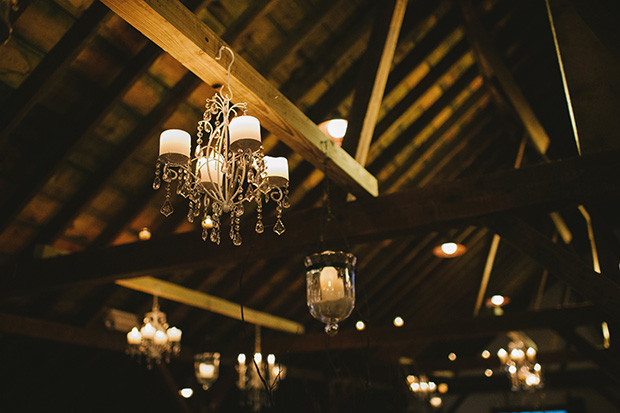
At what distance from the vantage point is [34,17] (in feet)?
10.1

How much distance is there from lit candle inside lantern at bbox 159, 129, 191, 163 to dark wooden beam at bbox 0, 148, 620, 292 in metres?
1.55

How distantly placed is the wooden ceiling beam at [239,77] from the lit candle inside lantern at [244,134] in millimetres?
293

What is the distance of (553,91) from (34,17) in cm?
627

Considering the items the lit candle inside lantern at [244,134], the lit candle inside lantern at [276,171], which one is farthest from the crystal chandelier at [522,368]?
the lit candle inside lantern at [244,134]

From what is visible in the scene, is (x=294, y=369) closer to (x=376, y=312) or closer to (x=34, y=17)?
(x=376, y=312)

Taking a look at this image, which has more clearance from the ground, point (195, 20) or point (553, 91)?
point (553, 91)

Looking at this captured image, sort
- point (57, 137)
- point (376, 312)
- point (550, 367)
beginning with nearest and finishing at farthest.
A: 1. point (57, 137)
2. point (376, 312)
3. point (550, 367)

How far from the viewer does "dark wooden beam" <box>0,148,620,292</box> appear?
9.72ft

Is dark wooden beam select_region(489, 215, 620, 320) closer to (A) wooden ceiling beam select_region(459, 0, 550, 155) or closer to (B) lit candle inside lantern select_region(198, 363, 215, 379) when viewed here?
(A) wooden ceiling beam select_region(459, 0, 550, 155)

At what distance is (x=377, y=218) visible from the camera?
3504mm

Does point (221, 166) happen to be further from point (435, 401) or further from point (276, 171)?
point (435, 401)

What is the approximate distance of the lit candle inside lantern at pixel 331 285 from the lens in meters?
2.42

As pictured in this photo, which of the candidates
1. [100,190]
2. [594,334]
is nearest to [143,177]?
[100,190]

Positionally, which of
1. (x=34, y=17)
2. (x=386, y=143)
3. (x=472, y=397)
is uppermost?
(x=386, y=143)
